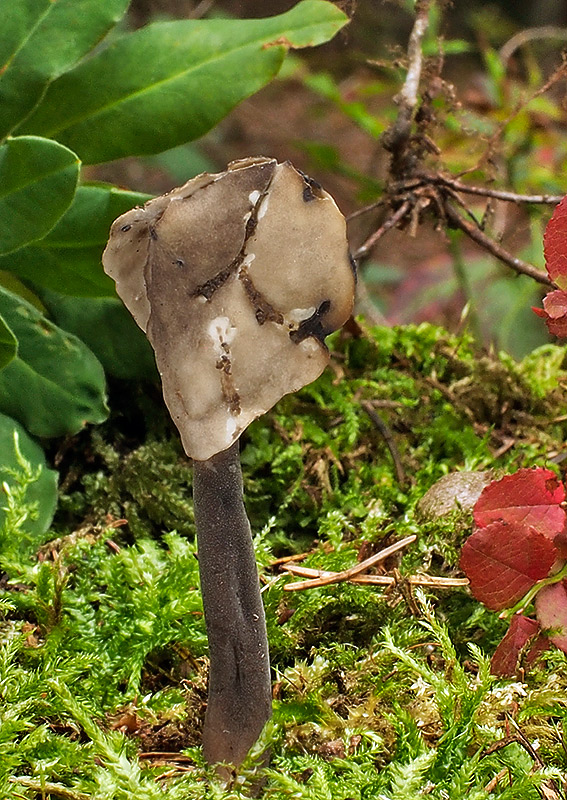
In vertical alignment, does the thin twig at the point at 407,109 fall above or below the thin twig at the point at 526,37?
above

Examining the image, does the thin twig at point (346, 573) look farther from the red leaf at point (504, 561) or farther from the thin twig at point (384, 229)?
the thin twig at point (384, 229)

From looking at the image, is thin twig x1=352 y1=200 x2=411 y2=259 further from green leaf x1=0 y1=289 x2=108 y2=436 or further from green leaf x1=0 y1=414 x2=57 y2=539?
green leaf x1=0 y1=414 x2=57 y2=539

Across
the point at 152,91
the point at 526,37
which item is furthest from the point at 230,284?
the point at 526,37

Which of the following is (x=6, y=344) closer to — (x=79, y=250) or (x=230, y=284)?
(x=79, y=250)

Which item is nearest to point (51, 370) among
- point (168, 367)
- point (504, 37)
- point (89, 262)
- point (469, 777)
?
point (89, 262)

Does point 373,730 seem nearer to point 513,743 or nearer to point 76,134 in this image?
point 513,743

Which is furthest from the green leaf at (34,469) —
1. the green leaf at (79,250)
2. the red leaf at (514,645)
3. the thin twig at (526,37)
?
the thin twig at (526,37)

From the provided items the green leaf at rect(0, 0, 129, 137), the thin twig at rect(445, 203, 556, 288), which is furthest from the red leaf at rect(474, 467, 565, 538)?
the green leaf at rect(0, 0, 129, 137)

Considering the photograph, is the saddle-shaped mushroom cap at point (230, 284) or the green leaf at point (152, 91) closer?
the saddle-shaped mushroom cap at point (230, 284)
